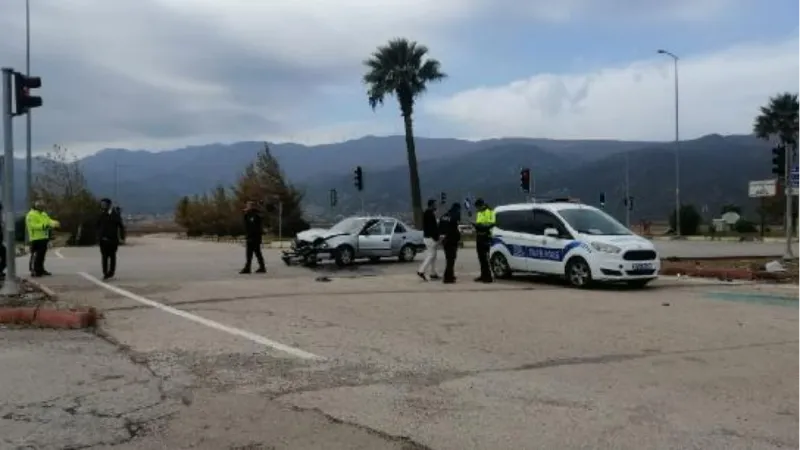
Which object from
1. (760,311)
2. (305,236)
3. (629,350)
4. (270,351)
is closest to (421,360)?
(270,351)

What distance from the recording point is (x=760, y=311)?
13031 mm

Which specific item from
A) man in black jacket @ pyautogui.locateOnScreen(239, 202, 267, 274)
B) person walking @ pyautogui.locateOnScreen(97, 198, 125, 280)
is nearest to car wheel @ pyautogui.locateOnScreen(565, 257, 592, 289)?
man in black jacket @ pyautogui.locateOnScreen(239, 202, 267, 274)

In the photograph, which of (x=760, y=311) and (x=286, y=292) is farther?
(x=286, y=292)

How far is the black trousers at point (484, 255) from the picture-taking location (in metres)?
18.0

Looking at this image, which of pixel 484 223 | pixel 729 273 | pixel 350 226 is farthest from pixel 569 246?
pixel 350 226

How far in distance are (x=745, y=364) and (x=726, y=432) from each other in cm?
286

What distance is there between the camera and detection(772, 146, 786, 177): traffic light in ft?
76.0

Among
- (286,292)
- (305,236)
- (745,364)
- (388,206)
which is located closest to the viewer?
(745,364)

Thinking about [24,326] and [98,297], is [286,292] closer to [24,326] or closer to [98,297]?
[98,297]

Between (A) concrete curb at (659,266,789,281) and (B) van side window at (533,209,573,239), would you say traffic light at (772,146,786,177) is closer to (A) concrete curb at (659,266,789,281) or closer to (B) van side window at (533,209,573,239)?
(A) concrete curb at (659,266,789,281)

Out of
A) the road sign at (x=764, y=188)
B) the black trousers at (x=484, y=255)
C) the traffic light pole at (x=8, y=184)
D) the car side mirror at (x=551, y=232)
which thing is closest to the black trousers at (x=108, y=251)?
the traffic light pole at (x=8, y=184)

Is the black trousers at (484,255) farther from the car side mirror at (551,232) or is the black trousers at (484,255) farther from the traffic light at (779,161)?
the traffic light at (779,161)

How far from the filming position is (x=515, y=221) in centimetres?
1889

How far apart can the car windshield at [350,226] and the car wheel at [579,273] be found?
8.46 meters
